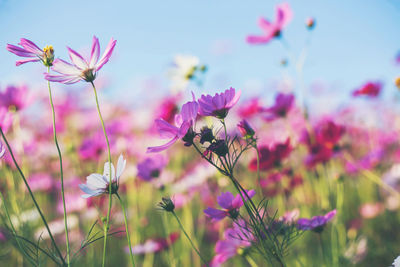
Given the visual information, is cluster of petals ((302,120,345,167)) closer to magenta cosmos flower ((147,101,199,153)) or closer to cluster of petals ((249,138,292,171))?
cluster of petals ((249,138,292,171))

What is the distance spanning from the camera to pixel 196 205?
6.34ft

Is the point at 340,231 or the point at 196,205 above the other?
the point at 340,231

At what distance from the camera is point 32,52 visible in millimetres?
512

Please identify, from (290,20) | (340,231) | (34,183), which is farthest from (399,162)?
(34,183)

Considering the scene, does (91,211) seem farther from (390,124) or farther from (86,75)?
(390,124)

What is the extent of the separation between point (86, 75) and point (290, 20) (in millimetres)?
912

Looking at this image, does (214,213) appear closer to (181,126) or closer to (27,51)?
(181,126)

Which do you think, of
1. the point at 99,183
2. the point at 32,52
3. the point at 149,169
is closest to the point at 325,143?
the point at 149,169

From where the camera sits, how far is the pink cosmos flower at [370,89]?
1.23 meters

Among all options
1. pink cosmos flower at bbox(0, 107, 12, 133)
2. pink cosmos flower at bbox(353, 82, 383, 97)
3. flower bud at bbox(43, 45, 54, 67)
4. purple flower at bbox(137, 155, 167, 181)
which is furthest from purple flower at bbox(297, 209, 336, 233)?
pink cosmos flower at bbox(353, 82, 383, 97)

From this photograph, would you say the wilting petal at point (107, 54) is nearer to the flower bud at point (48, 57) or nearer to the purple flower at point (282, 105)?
the flower bud at point (48, 57)

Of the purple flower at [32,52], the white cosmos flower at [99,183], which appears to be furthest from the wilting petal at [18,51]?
the white cosmos flower at [99,183]

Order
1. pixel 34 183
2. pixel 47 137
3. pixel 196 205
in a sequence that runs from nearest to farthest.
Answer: pixel 34 183
pixel 196 205
pixel 47 137

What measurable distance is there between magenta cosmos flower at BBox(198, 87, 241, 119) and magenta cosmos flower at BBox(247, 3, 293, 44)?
760 mm
